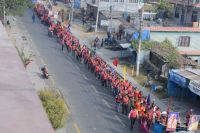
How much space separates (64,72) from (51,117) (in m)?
14.6

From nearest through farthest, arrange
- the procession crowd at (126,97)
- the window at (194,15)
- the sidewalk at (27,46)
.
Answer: the procession crowd at (126,97), the sidewalk at (27,46), the window at (194,15)

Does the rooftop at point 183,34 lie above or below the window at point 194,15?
below

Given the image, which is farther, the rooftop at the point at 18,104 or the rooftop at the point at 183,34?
the rooftop at the point at 183,34

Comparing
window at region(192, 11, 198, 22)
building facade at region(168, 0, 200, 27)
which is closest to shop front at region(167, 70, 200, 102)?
building facade at region(168, 0, 200, 27)

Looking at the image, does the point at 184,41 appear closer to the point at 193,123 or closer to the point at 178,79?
the point at 178,79

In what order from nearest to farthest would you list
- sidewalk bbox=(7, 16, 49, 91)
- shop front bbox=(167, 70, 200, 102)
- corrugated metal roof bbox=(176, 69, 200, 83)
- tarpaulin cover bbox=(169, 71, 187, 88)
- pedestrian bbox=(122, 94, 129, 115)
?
pedestrian bbox=(122, 94, 129, 115) < shop front bbox=(167, 70, 200, 102) < corrugated metal roof bbox=(176, 69, 200, 83) < tarpaulin cover bbox=(169, 71, 187, 88) < sidewalk bbox=(7, 16, 49, 91)

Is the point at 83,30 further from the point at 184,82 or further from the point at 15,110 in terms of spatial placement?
the point at 15,110

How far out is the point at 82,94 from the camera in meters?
27.0

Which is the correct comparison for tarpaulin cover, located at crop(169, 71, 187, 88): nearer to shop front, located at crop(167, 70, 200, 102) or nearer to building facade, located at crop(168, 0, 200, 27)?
shop front, located at crop(167, 70, 200, 102)

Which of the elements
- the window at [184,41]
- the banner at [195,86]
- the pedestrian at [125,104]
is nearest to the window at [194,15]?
the window at [184,41]

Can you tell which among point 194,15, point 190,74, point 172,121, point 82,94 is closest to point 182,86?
point 190,74

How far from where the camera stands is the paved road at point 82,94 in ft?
72.6

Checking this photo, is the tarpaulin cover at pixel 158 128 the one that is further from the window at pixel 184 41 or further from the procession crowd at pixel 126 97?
the window at pixel 184 41

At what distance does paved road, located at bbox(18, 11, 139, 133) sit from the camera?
871 inches
